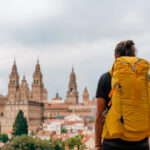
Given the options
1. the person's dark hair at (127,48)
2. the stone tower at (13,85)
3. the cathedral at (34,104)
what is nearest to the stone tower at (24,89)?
the cathedral at (34,104)

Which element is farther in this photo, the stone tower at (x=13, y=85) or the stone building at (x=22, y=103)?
the stone tower at (x=13, y=85)

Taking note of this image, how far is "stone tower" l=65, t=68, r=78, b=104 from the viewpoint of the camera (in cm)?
12556

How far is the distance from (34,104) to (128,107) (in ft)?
336

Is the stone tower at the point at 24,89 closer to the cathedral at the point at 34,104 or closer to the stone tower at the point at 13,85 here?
the cathedral at the point at 34,104

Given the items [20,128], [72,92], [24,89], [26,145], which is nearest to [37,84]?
[24,89]

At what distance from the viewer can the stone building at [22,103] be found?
9825cm

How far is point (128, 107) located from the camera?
3.03 meters

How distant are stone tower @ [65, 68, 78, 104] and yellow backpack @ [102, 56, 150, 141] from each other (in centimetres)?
12194

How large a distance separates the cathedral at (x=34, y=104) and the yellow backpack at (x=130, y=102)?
95595mm

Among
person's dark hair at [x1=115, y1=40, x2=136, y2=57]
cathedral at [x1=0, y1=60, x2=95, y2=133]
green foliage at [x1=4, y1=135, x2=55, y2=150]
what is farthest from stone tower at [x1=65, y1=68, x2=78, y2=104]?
person's dark hair at [x1=115, y1=40, x2=136, y2=57]

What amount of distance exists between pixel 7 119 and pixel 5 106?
3.70 m

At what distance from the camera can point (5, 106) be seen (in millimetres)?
99000

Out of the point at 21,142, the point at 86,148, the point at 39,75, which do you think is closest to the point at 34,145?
the point at 21,142

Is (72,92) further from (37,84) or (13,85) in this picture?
(13,85)
